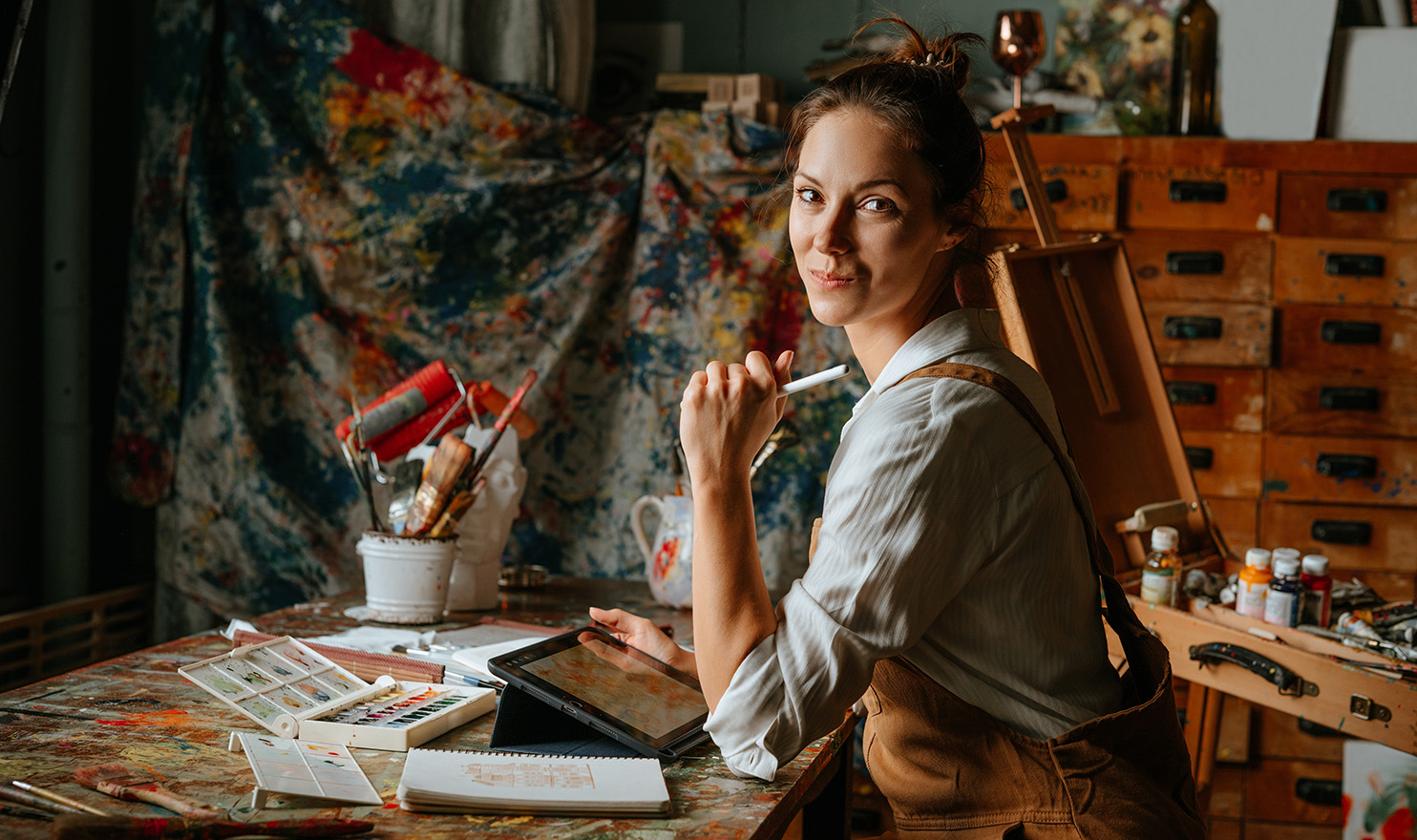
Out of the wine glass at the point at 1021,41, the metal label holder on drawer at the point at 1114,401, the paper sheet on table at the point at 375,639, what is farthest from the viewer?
the wine glass at the point at 1021,41

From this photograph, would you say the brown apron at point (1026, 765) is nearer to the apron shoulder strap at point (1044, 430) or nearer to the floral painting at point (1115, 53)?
the apron shoulder strap at point (1044, 430)

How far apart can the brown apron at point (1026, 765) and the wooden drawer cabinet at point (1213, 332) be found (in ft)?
6.74

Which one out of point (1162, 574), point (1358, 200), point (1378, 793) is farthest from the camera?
point (1358, 200)

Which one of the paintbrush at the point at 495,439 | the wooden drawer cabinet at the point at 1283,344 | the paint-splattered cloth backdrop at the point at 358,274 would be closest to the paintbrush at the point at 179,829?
the paintbrush at the point at 495,439

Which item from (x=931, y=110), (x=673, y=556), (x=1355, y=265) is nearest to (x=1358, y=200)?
(x=1355, y=265)

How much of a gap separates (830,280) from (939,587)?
14.5 inches

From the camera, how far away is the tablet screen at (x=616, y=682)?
1.19 m

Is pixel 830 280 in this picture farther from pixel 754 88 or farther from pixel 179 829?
pixel 754 88

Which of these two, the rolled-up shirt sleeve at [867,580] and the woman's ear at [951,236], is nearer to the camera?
the rolled-up shirt sleeve at [867,580]

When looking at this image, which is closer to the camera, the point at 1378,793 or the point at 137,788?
the point at 137,788

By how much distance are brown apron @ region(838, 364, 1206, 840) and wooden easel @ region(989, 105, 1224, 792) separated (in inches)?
46.3

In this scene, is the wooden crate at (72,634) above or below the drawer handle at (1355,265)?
below

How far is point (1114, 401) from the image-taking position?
Result: 233cm

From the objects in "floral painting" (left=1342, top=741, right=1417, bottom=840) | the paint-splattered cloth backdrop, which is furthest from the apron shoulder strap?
the paint-splattered cloth backdrop
